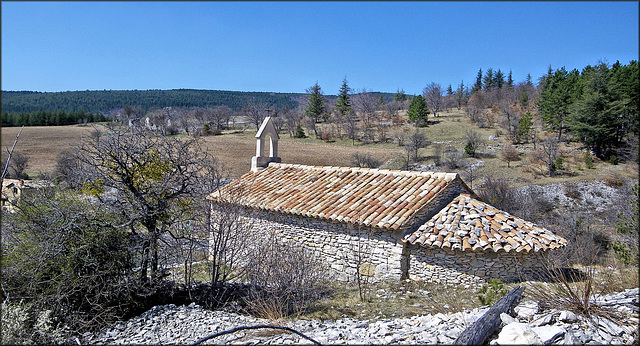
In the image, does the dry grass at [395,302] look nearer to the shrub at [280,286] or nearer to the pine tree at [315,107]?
the shrub at [280,286]

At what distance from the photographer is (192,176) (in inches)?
362

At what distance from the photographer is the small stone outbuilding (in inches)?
354

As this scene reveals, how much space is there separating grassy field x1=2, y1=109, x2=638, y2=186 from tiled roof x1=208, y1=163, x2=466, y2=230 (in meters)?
12.7

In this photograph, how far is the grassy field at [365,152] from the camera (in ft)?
104

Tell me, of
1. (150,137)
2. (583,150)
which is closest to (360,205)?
(150,137)

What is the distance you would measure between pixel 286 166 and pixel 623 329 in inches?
452

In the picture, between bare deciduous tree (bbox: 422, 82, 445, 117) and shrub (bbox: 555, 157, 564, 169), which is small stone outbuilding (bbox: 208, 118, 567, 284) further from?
bare deciduous tree (bbox: 422, 82, 445, 117)

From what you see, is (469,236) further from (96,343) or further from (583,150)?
(583,150)

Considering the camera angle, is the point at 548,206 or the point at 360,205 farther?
the point at 548,206

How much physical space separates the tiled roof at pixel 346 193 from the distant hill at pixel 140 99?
7582 cm

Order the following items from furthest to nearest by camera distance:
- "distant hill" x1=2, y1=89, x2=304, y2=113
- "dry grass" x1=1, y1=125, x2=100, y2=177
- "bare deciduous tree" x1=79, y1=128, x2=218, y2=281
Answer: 1. "distant hill" x1=2, y1=89, x2=304, y2=113
2. "dry grass" x1=1, y1=125, x2=100, y2=177
3. "bare deciduous tree" x1=79, y1=128, x2=218, y2=281

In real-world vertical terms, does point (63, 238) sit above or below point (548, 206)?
above

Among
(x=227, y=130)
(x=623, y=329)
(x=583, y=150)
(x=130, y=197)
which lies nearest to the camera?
(x=623, y=329)

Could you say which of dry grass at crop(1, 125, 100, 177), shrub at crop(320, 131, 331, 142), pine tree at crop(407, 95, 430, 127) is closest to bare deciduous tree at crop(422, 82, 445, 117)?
pine tree at crop(407, 95, 430, 127)
